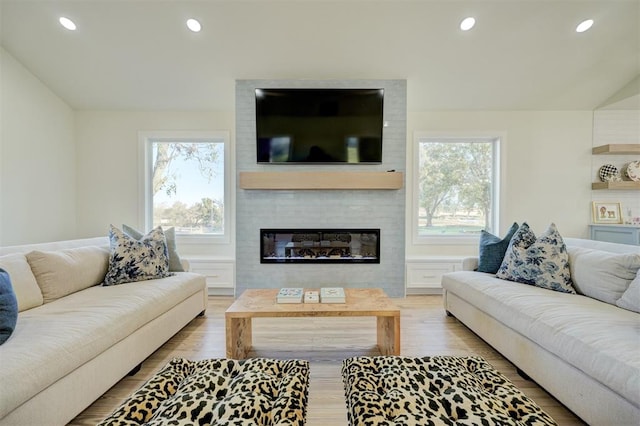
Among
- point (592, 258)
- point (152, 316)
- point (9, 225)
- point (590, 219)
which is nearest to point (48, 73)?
point (9, 225)

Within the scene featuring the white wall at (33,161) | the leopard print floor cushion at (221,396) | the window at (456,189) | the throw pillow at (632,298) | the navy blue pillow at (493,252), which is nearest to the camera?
the leopard print floor cushion at (221,396)

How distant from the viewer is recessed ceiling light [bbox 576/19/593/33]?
9.76ft

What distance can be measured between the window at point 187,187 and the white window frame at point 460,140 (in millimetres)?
2611

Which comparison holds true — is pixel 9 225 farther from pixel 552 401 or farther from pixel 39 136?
pixel 552 401

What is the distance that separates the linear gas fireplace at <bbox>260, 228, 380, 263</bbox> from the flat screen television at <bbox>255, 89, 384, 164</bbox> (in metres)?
0.85

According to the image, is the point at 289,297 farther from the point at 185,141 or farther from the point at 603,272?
the point at 185,141

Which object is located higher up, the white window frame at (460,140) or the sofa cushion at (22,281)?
the white window frame at (460,140)

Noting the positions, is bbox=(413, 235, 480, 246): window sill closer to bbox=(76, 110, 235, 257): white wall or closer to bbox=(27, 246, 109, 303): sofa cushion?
bbox=(76, 110, 235, 257): white wall

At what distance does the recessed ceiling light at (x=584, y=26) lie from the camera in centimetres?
298

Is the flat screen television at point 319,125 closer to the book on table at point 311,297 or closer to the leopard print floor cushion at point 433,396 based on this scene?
the book on table at point 311,297

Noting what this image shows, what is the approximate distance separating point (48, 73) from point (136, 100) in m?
0.89

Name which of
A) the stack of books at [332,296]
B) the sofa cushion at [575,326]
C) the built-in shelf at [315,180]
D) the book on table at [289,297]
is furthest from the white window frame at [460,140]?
the book on table at [289,297]

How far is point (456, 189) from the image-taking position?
4.17 m

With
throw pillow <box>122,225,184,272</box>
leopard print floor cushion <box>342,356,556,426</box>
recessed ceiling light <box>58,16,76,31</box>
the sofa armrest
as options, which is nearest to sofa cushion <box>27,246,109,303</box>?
throw pillow <box>122,225,184,272</box>
